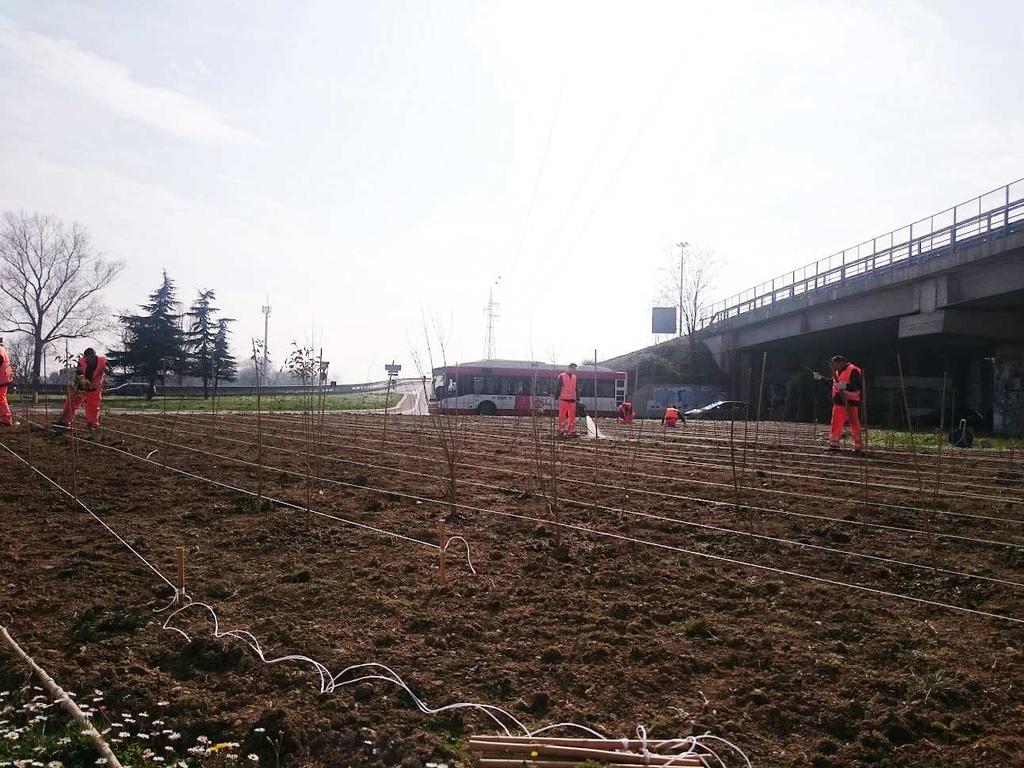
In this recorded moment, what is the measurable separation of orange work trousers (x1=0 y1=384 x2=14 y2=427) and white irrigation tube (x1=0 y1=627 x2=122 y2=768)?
12.1 m

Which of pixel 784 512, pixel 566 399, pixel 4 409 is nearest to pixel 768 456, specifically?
pixel 566 399

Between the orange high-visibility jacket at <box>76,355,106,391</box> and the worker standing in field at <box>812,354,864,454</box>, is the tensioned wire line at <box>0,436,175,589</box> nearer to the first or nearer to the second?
the orange high-visibility jacket at <box>76,355,106,391</box>

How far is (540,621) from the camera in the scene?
13.4ft

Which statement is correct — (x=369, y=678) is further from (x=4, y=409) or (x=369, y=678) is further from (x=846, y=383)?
(x=4, y=409)

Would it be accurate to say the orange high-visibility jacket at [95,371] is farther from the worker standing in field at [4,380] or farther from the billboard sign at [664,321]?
the billboard sign at [664,321]

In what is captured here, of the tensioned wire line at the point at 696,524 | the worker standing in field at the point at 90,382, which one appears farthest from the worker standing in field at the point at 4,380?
the tensioned wire line at the point at 696,524

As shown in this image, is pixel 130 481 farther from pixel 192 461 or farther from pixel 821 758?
pixel 821 758

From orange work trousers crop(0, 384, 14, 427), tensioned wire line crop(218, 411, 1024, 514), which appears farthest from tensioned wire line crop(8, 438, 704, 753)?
orange work trousers crop(0, 384, 14, 427)

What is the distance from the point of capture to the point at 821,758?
2.75 meters

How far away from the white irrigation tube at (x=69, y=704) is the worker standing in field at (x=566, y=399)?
1146cm

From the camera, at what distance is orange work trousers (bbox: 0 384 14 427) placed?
45.8 ft

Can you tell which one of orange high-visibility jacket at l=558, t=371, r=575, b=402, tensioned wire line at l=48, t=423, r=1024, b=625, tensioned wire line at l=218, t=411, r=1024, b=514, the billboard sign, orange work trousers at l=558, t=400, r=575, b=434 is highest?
the billboard sign

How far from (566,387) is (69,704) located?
12.7 m

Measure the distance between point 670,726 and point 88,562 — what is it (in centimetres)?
387
